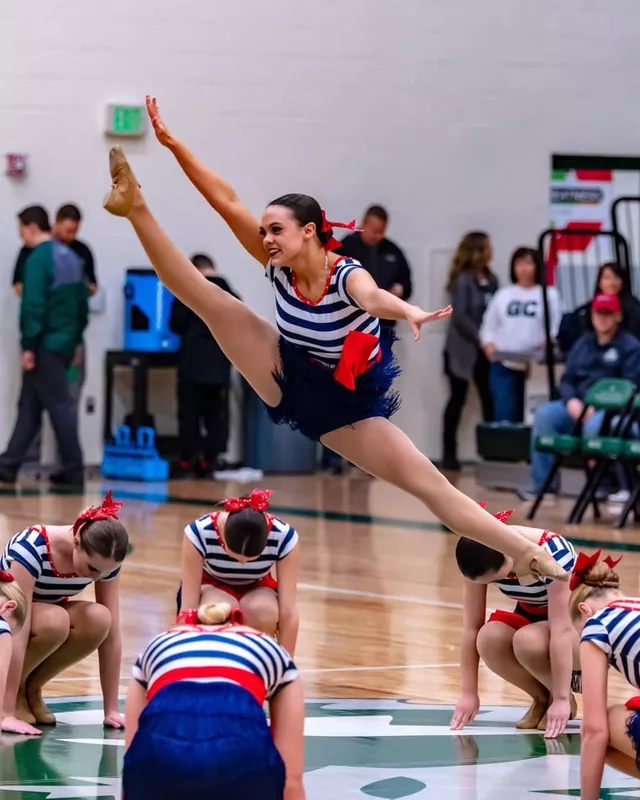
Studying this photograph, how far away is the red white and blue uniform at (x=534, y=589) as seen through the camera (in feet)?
13.3

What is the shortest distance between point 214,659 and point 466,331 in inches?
345

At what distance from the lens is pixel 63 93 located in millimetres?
10680

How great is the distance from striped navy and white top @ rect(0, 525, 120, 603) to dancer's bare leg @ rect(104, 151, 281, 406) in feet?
2.16

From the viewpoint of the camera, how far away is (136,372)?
34.8 feet

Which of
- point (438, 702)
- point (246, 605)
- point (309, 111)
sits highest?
point (309, 111)

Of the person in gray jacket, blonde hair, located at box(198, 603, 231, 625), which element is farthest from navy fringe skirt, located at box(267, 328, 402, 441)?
the person in gray jacket

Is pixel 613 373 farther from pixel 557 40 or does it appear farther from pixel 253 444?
pixel 557 40

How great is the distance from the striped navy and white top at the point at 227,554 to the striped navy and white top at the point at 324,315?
0.56 meters

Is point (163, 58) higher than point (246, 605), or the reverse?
point (163, 58)

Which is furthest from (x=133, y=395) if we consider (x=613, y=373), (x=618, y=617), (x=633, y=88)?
(x=618, y=617)

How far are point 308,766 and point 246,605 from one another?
0.69 m

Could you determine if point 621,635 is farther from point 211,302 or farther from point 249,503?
point 211,302

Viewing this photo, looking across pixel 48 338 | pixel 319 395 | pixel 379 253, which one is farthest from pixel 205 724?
pixel 379 253

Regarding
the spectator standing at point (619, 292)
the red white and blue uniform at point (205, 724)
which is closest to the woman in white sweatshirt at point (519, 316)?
the spectator standing at point (619, 292)
